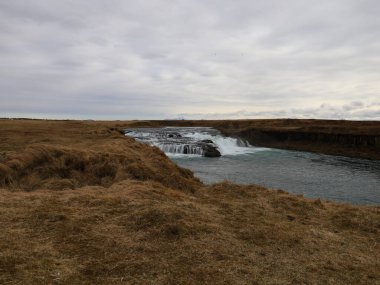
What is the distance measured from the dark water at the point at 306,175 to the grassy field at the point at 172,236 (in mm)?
9925

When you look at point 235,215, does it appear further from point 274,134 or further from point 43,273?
point 274,134

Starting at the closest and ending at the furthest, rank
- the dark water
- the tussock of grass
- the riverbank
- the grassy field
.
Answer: the grassy field
the tussock of grass
the dark water
the riverbank

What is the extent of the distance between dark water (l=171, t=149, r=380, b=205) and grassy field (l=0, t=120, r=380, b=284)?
32.6ft

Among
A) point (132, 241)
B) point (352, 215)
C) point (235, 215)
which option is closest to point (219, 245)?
point (132, 241)

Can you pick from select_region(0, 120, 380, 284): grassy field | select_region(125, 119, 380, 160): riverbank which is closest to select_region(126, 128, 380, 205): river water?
select_region(125, 119, 380, 160): riverbank

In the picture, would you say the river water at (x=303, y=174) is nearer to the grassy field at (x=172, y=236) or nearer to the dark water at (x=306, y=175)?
the dark water at (x=306, y=175)

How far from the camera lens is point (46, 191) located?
1119cm

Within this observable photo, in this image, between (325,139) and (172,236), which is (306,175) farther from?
(325,139)

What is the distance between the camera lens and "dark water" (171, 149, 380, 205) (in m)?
20.8

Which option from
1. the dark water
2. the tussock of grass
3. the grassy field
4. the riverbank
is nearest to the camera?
the grassy field

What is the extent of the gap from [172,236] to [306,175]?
21648 millimetres

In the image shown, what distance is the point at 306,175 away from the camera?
89.7 ft

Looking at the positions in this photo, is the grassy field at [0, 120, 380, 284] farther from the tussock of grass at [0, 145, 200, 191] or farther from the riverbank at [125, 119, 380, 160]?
the riverbank at [125, 119, 380, 160]

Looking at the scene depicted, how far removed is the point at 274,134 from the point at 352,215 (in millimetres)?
45681
